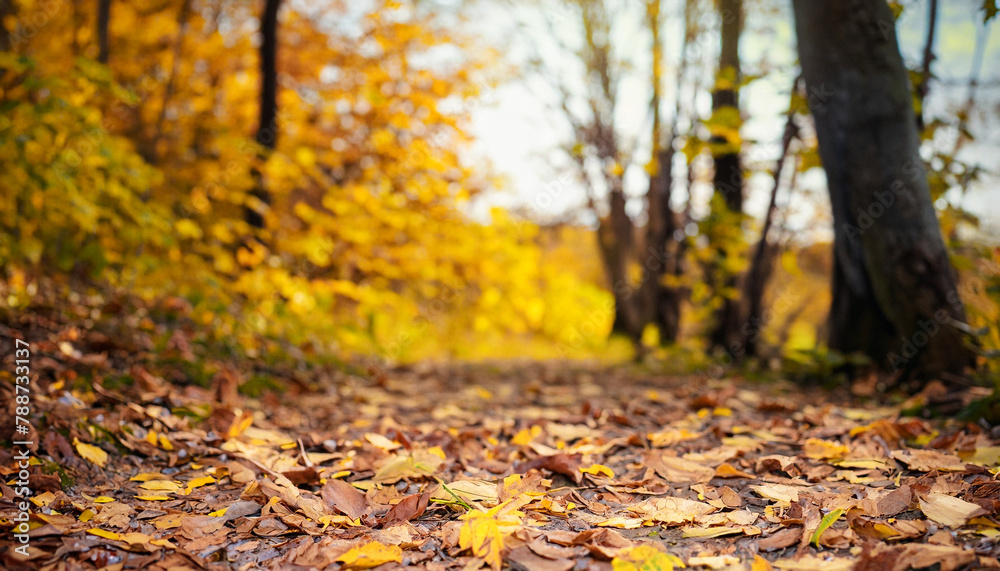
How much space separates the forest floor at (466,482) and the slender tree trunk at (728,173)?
2.09 metres

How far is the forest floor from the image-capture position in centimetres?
126

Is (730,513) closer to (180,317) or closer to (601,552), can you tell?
(601,552)

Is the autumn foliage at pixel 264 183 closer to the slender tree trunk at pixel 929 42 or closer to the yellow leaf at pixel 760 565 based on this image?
the yellow leaf at pixel 760 565

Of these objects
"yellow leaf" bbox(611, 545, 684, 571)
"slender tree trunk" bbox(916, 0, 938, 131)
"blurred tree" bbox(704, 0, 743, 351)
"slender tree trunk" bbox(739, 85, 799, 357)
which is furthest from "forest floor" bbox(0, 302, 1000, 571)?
"slender tree trunk" bbox(916, 0, 938, 131)

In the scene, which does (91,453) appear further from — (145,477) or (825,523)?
(825,523)

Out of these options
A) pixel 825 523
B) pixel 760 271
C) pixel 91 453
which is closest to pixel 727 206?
pixel 760 271

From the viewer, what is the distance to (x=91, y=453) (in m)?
1.83

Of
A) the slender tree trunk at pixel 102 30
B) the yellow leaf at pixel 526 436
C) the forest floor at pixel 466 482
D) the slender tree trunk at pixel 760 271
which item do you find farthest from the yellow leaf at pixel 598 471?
the slender tree trunk at pixel 102 30

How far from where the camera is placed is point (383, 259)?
675cm

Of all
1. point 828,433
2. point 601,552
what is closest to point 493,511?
point 601,552

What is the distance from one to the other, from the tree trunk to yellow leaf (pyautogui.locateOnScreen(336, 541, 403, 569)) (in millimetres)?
5192

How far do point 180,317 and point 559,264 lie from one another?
1450 cm

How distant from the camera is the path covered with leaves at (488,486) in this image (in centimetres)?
125

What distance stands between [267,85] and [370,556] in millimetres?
5826
